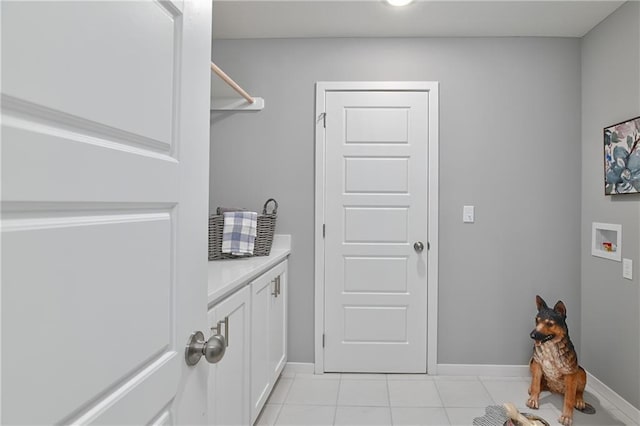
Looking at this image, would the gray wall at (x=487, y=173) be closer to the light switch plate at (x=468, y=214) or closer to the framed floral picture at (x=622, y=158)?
the light switch plate at (x=468, y=214)

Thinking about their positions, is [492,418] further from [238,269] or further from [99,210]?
[99,210]

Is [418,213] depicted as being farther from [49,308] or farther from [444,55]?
[49,308]

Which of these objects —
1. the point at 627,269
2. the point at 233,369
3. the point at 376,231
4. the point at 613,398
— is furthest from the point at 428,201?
the point at 233,369

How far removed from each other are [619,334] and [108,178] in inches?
116

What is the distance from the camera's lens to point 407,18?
8.49 feet

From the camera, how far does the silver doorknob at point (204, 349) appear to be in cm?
75

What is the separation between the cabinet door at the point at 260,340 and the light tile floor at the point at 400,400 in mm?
249

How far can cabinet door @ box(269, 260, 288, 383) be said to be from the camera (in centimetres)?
236

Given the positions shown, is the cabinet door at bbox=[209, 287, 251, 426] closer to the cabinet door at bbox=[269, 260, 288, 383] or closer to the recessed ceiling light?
the cabinet door at bbox=[269, 260, 288, 383]

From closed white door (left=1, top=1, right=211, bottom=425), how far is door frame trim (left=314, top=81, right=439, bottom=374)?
2083 mm

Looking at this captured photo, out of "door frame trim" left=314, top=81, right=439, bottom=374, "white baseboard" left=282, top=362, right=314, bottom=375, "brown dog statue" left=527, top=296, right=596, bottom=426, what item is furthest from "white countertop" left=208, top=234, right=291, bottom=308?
"brown dog statue" left=527, top=296, right=596, bottom=426

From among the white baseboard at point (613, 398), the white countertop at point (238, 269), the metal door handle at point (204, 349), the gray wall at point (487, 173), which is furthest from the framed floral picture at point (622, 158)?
the metal door handle at point (204, 349)

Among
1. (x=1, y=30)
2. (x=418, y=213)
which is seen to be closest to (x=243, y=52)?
(x=418, y=213)

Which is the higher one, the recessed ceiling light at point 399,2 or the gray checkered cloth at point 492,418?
the recessed ceiling light at point 399,2
